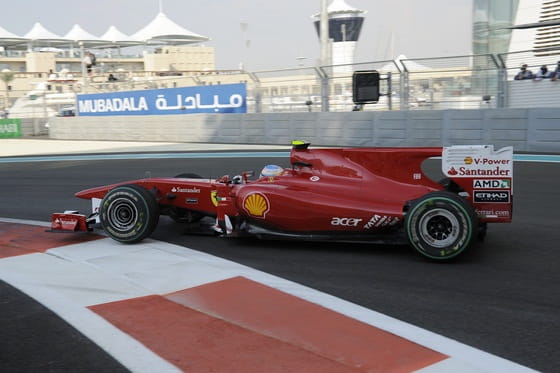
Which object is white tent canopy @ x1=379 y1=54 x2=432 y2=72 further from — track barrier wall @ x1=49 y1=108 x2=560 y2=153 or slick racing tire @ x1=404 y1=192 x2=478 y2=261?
slick racing tire @ x1=404 y1=192 x2=478 y2=261

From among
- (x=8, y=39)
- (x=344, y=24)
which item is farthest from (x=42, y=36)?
(x=344, y=24)

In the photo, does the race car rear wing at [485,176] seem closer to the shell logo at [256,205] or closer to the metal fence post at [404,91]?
the shell logo at [256,205]

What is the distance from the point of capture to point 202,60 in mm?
98875

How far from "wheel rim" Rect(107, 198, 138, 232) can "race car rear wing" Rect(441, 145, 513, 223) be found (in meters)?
2.71

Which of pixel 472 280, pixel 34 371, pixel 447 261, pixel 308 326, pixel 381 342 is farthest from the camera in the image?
pixel 447 261

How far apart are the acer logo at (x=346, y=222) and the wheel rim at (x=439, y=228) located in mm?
524

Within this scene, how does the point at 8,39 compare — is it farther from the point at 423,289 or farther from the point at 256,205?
the point at 423,289

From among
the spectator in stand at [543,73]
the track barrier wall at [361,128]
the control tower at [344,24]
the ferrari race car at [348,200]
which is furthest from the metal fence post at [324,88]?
the control tower at [344,24]

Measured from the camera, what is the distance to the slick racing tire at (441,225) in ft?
13.8

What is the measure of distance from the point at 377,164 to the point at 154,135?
16.6 metres

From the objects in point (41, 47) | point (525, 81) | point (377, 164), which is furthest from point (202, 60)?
point (377, 164)

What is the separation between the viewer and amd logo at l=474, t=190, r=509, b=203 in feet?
14.4

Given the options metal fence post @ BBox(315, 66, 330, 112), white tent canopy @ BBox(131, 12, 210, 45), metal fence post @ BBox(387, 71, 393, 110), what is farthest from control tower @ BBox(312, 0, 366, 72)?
metal fence post @ BBox(387, 71, 393, 110)

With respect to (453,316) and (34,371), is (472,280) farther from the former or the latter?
(34,371)
